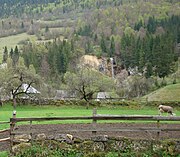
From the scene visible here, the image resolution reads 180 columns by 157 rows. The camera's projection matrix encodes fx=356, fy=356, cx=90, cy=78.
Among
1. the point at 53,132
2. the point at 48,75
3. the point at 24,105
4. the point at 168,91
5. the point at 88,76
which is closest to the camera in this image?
the point at 53,132

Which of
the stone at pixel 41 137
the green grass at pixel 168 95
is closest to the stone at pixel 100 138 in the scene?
the stone at pixel 41 137

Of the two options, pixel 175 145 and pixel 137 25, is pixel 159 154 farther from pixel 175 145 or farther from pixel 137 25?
pixel 137 25

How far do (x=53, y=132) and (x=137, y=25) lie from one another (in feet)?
558

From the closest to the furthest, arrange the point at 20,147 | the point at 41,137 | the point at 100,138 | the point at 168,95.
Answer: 1. the point at 20,147
2. the point at 100,138
3. the point at 41,137
4. the point at 168,95

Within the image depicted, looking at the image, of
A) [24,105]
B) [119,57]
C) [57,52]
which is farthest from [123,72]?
[24,105]

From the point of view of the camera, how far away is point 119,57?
137500 millimetres

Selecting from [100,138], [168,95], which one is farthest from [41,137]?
[168,95]

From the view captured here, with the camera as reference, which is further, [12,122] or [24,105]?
[24,105]

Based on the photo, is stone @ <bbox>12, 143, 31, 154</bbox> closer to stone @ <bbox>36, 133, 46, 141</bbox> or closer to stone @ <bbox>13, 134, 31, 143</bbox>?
stone @ <bbox>13, 134, 31, 143</bbox>

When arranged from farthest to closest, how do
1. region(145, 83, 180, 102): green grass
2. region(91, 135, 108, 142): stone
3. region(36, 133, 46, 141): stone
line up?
1. region(145, 83, 180, 102): green grass
2. region(36, 133, 46, 141): stone
3. region(91, 135, 108, 142): stone

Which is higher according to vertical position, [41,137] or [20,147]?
[41,137]

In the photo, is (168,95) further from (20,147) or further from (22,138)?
(20,147)

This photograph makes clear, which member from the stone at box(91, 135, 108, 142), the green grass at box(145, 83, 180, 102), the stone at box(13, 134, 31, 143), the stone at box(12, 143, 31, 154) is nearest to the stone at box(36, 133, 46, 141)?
the stone at box(13, 134, 31, 143)

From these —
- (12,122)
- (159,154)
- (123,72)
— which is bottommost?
(123,72)
